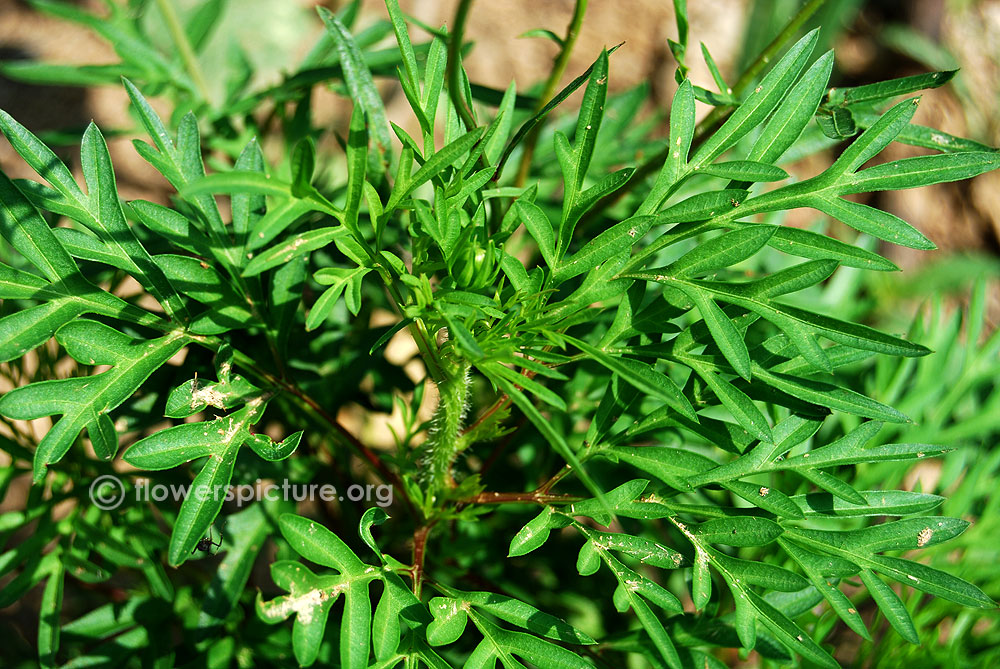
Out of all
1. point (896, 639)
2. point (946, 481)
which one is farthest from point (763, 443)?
point (946, 481)

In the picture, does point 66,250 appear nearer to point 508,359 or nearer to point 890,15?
point 508,359

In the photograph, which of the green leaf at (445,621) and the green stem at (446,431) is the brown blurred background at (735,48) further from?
the green leaf at (445,621)

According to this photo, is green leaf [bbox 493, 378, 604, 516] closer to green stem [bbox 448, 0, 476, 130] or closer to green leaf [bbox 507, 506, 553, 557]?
green leaf [bbox 507, 506, 553, 557]

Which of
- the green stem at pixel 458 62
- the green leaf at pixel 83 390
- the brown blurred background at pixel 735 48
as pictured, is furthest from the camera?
the brown blurred background at pixel 735 48

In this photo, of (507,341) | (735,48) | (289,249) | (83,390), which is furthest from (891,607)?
(735,48)

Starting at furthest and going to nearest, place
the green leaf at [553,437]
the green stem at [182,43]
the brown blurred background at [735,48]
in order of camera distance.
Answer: the brown blurred background at [735,48] < the green stem at [182,43] < the green leaf at [553,437]

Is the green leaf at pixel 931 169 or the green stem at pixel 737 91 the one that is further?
the green stem at pixel 737 91

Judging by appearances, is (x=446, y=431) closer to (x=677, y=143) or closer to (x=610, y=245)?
(x=610, y=245)

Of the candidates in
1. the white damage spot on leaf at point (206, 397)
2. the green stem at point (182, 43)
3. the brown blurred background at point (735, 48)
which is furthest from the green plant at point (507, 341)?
the brown blurred background at point (735, 48)

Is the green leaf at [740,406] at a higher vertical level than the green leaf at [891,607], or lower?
higher
